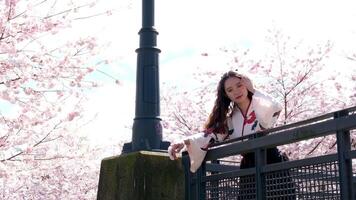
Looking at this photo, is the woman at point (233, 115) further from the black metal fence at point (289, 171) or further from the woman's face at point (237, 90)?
the black metal fence at point (289, 171)

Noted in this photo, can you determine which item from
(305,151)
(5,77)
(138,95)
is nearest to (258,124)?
(138,95)

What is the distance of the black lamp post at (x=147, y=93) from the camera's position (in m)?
4.70

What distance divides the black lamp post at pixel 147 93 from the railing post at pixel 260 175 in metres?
1.33

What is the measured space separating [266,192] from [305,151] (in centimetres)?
846

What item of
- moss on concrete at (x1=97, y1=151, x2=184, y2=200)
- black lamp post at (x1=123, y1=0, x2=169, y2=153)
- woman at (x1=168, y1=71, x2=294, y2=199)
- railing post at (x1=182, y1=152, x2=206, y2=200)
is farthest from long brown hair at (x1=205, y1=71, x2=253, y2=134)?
black lamp post at (x1=123, y1=0, x2=169, y2=153)

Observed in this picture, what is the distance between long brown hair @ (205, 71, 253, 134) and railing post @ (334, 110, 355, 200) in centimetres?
139

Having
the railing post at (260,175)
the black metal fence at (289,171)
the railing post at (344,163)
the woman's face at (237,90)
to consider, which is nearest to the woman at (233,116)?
the woman's face at (237,90)

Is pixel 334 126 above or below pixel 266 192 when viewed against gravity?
above

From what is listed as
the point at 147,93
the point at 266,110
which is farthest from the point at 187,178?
the point at 147,93

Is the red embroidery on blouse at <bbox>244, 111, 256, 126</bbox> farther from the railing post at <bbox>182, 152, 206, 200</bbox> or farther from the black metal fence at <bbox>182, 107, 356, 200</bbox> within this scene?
the railing post at <bbox>182, 152, 206, 200</bbox>

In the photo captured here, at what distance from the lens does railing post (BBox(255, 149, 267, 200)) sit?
3.48 m

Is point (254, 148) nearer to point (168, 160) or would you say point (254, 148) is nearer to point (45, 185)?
point (168, 160)

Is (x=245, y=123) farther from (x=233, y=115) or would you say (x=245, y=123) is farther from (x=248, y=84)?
(x=248, y=84)

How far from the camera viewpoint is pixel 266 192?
3480mm
